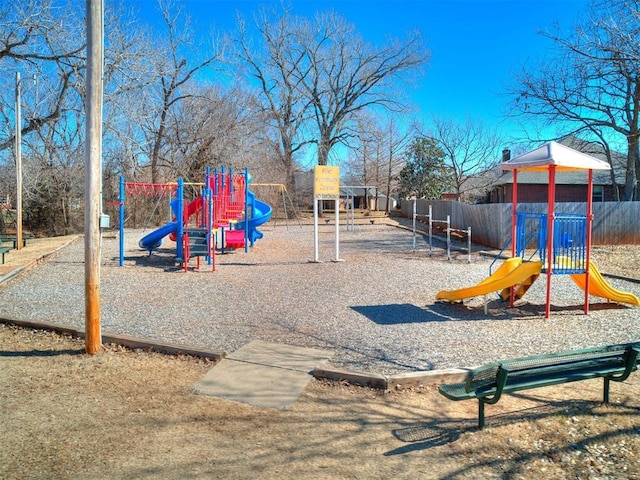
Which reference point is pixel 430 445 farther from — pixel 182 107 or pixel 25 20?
pixel 182 107

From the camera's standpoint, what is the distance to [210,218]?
522 inches

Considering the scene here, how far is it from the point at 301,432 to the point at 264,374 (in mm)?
1312

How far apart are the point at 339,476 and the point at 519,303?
6.74 m

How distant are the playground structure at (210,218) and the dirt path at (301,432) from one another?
8.06 m

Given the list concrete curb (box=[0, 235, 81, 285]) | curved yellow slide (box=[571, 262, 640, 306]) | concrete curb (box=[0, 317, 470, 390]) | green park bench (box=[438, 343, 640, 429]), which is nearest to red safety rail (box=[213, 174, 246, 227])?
concrete curb (box=[0, 235, 81, 285])

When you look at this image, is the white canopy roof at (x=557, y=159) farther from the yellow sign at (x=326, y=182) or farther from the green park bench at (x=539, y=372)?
the yellow sign at (x=326, y=182)

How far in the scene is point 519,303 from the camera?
9195 millimetres

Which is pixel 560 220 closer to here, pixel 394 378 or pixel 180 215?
pixel 394 378

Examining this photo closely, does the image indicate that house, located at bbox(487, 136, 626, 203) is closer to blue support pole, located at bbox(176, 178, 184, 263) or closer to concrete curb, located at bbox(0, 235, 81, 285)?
blue support pole, located at bbox(176, 178, 184, 263)

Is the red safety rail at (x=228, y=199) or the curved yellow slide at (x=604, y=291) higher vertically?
the red safety rail at (x=228, y=199)

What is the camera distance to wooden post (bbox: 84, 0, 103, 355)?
5.68m

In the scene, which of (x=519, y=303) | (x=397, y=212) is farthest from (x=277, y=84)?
(x=519, y=303)

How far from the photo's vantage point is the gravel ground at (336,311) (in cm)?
636

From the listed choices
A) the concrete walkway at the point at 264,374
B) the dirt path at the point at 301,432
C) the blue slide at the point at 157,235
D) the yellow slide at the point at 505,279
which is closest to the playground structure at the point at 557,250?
the yellow slide at the point at 505,279
